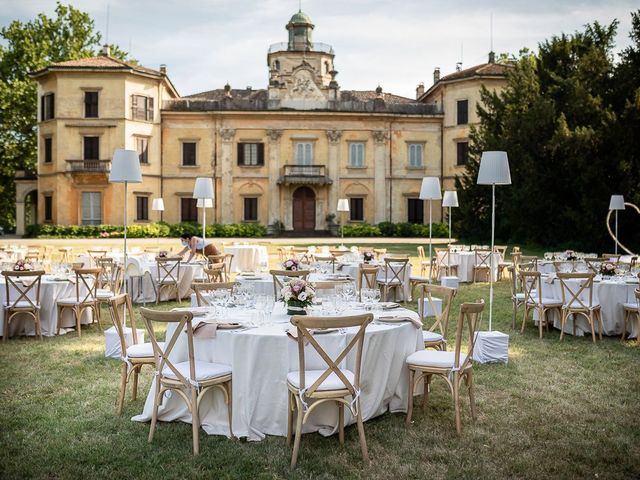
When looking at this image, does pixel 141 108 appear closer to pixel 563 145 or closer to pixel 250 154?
Result: pixel 250 154

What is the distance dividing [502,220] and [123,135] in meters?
20.2

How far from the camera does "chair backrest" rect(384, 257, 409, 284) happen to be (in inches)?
461

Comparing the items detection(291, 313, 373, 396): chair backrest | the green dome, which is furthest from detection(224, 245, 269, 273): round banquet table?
the green dome

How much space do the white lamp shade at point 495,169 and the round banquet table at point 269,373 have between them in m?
3.93

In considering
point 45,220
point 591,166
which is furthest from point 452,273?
point 45,220

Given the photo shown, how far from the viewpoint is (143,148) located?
114 feet

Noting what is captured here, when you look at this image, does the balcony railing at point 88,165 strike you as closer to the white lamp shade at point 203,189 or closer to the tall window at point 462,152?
the tall window at point 462,152

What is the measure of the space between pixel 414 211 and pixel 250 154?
10315 millimetres

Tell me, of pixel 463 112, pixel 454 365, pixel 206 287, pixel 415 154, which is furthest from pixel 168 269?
pixel 463 112

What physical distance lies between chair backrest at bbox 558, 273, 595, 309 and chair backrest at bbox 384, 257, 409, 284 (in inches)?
128

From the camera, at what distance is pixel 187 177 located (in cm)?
3572

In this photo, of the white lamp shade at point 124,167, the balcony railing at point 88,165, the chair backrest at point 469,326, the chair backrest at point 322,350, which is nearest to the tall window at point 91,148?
the balcony railing at point 88,165

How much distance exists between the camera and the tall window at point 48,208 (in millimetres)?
34062

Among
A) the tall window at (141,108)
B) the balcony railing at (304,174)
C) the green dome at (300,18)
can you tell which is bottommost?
the balcony railing at (304,174)
